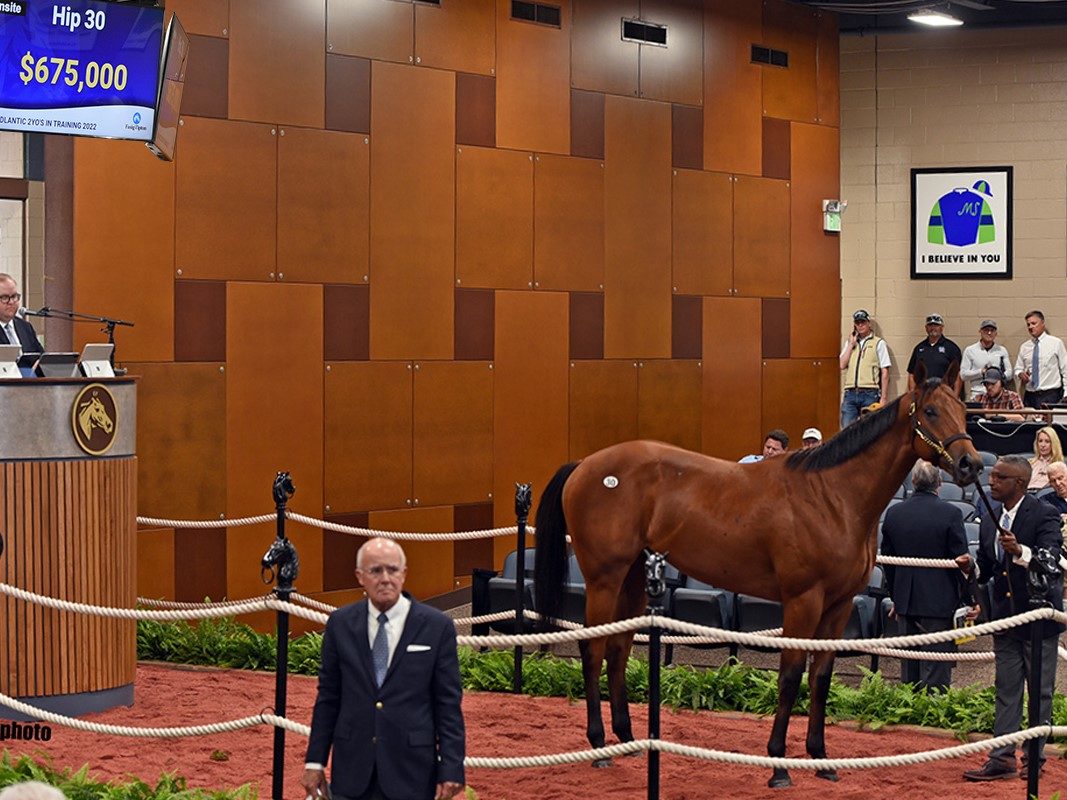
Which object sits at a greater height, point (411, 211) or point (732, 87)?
point (732, 87)

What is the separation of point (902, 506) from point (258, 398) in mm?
5093

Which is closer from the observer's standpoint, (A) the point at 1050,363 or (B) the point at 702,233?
(B) the point at 702,233

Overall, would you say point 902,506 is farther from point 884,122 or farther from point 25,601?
point 884,122

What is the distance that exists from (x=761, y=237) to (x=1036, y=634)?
9.64 metres

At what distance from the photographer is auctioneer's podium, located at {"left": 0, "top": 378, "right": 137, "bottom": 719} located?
8.16m

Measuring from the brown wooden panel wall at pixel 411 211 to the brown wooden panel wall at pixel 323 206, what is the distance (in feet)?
0.39

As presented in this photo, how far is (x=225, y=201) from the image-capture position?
1193cm

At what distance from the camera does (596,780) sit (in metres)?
7.37

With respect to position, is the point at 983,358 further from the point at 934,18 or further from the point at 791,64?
the point at 791,64

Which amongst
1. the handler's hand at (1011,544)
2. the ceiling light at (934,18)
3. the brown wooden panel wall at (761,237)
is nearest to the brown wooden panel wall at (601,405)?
Result: the brown wooden panel wall at (761,237)

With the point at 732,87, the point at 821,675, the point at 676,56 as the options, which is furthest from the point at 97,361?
the point at 732,87

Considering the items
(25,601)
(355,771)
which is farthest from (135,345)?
(355,771)

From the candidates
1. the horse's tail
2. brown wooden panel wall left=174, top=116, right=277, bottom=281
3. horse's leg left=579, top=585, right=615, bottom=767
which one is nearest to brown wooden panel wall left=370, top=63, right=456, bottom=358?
brown wooden panel wall left=174, top=116, right=277, bottom=281

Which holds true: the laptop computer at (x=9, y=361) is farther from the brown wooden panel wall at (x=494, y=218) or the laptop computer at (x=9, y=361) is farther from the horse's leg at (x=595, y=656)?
the brown wooden panel wall at (x=494, y=218)
